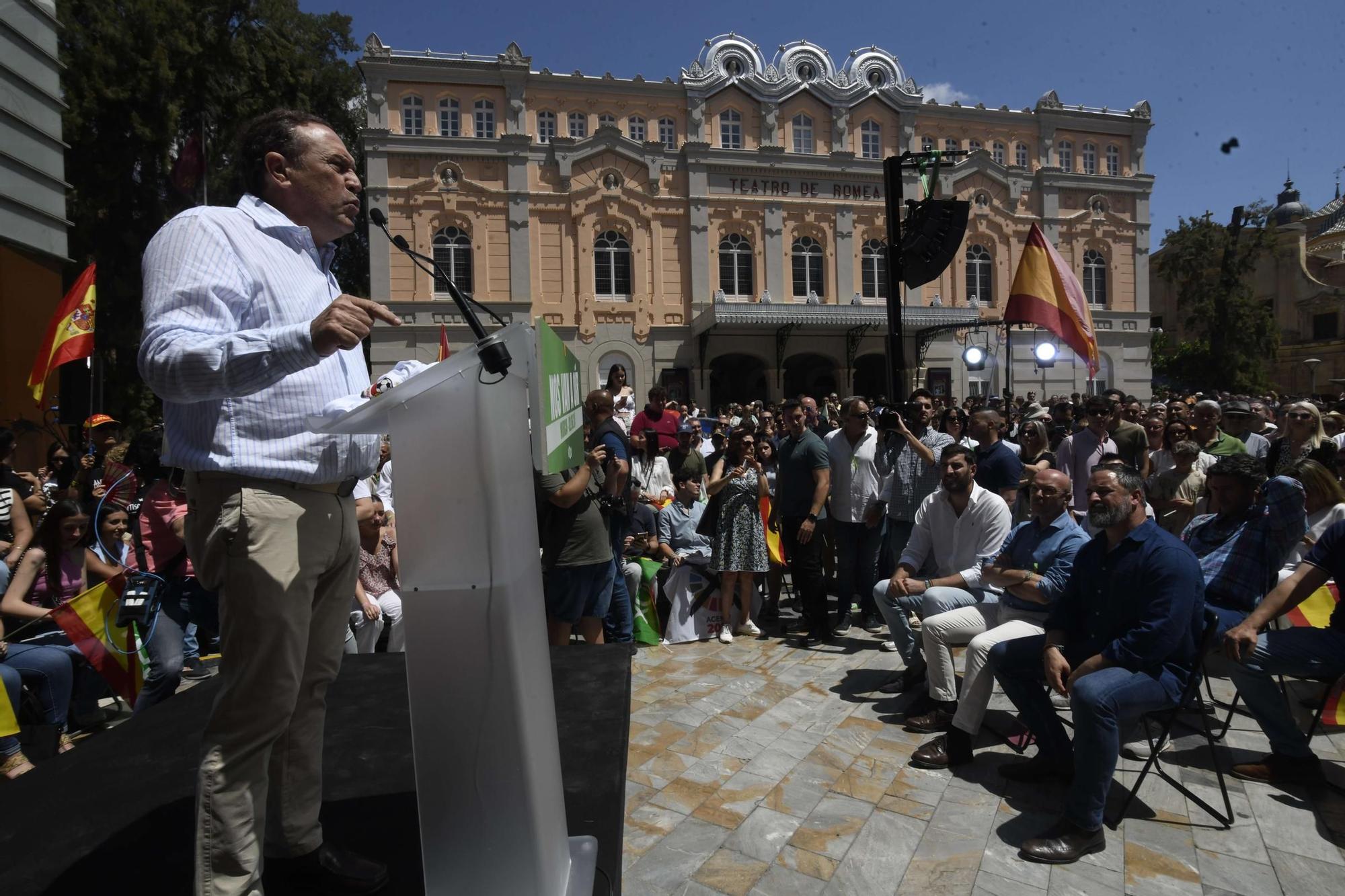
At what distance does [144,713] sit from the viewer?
124 inches

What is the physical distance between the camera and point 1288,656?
12.1ft

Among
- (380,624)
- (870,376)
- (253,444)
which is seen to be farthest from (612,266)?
(253,444)

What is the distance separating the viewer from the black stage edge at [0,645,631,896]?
2027 millimetres

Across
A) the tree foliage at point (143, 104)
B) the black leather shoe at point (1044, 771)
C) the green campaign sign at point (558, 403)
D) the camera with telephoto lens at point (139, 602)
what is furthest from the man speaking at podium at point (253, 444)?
the tree foliage at point (143, 104)

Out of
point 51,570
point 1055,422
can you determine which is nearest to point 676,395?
point 1055,422

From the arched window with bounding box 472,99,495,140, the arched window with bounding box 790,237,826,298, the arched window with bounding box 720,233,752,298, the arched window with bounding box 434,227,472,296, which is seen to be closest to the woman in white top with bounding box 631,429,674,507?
the arched window with bounding box 434,227,472,296

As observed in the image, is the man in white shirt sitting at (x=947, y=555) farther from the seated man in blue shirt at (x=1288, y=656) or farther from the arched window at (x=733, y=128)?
the arched window at (x=733, y=128)

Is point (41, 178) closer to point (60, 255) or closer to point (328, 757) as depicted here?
point (60, 255)

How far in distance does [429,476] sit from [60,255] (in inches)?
500

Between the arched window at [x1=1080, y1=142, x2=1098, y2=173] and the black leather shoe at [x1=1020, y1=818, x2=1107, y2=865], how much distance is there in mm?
31090

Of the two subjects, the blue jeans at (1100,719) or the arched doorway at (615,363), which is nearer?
the blue jeans at (1100,719)

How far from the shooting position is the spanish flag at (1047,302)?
8289mm

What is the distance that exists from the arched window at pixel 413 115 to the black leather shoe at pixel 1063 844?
2491 cm

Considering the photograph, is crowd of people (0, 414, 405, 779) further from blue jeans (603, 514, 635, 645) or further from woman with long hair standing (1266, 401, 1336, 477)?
woman with long hair standing (1266, 401, 1336, 477)
